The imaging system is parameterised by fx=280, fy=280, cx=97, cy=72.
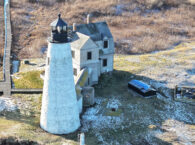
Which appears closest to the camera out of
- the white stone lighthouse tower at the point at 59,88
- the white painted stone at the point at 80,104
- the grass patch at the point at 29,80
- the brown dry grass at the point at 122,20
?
the white stone lighthouse tower at the point at 59,88

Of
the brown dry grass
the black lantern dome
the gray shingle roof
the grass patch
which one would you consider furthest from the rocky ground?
the brown dry grass

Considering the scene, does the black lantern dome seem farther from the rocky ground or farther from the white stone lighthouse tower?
the rocky ground

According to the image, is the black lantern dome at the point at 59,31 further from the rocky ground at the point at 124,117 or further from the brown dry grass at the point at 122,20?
the brown dry grass at the point at 122,20

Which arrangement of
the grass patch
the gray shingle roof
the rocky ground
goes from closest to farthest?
the rocky ground < the grass patch < the gray shingle roof

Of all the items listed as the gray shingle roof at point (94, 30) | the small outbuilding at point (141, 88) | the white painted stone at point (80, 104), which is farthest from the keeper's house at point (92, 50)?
the white painted stone at point (80, 104)

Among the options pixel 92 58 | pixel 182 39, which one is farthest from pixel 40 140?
pixel 182 39

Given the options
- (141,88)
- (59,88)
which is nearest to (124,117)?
(141,88)

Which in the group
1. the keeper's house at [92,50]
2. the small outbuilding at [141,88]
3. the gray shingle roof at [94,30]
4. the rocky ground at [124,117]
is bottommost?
the rocky ground at [124,117]
